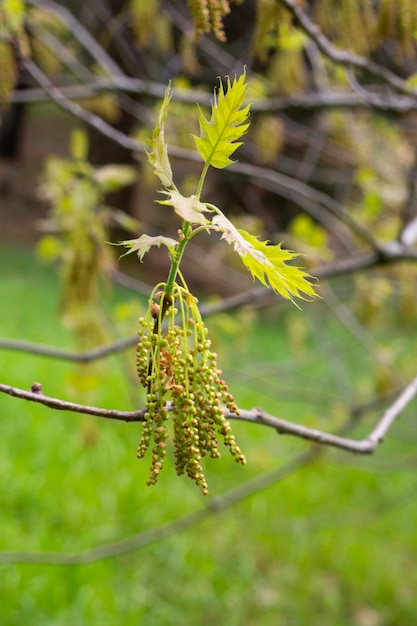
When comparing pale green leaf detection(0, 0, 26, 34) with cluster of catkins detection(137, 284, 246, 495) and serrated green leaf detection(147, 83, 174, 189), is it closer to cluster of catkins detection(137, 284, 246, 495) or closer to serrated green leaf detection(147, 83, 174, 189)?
serrated green leaf detection(147, 83, 174, 189)

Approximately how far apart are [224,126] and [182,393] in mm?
281

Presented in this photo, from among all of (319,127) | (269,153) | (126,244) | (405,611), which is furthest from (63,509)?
(126,244)

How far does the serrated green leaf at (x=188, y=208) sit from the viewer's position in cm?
70

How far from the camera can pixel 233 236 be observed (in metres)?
0.70

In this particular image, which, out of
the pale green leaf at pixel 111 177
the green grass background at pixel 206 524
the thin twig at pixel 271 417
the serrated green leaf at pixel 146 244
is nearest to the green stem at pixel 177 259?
the serrated green leaf at pixel 146 244

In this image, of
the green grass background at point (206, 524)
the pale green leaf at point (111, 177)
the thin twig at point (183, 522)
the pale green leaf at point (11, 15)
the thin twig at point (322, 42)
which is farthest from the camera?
the green grass background at point (206, 524)

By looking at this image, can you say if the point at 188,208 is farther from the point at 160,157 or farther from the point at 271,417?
the point at 271,417

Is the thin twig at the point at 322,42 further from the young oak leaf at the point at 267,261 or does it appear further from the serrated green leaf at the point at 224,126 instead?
the young oak leaf at the point at 267,261

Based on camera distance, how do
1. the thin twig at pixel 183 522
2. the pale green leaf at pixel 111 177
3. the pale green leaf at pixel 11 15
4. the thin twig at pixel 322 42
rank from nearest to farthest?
the thin twig at pixel 322 42 → the pale green leaf at pixel 11 15 → the thin twig at pixel 183 522 → the pale green leaf at pixel 111 177

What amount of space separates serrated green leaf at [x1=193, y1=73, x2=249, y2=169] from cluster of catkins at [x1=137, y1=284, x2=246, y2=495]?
5.9 inches

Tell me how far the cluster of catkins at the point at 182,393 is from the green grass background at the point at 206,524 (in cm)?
151

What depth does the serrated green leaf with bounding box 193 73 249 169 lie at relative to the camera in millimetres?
743

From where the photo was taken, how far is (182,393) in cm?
74

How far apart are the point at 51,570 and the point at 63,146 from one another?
37.7 ft
